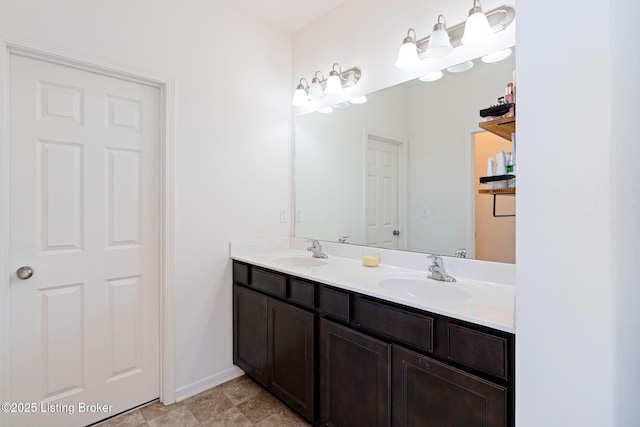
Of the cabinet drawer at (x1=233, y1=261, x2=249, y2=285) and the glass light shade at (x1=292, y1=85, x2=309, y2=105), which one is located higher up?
the glass light shade at (x1=292, y1=85, x2=309, y2=105)

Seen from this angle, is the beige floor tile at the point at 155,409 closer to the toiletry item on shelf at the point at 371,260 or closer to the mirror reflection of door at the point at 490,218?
the toiletry item on shelf at the point at 371,260

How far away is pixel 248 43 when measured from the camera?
2332 millimetres

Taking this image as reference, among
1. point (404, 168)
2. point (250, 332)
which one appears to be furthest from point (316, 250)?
point (404, 168)

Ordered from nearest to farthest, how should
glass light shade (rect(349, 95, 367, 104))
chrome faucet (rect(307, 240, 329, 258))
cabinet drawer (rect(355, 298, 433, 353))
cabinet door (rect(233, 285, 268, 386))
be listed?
cabinet drawer (rect(355, 298, 433, 353)), cabinet door (rect(233, 285, 268, 386)), glass light shade (rect(349, 95, 367, 104)), chrome faucet (rect(307, 240, 329, 258))

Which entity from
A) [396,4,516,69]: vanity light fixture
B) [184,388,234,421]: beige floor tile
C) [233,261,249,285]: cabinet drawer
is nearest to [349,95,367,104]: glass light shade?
[396,4,516,69]: vanity light fixture

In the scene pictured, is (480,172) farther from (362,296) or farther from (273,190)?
(273,190)

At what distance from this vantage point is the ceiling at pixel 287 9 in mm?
2189

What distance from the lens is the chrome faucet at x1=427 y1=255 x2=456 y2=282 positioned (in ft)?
5.12

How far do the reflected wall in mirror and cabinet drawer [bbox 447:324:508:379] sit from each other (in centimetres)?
57

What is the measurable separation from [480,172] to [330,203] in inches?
42.2

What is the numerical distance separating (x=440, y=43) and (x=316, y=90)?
37.2 inches

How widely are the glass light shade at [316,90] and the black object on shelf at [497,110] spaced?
1.18 metres

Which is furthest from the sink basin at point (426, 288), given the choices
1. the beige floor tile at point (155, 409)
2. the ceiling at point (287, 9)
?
the ceiling at point (287, 9)

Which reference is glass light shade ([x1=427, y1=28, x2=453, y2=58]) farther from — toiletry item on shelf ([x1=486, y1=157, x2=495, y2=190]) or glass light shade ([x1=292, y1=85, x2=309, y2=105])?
glass light shade ([x1=292, y1=85, x2=309, y2=105])
